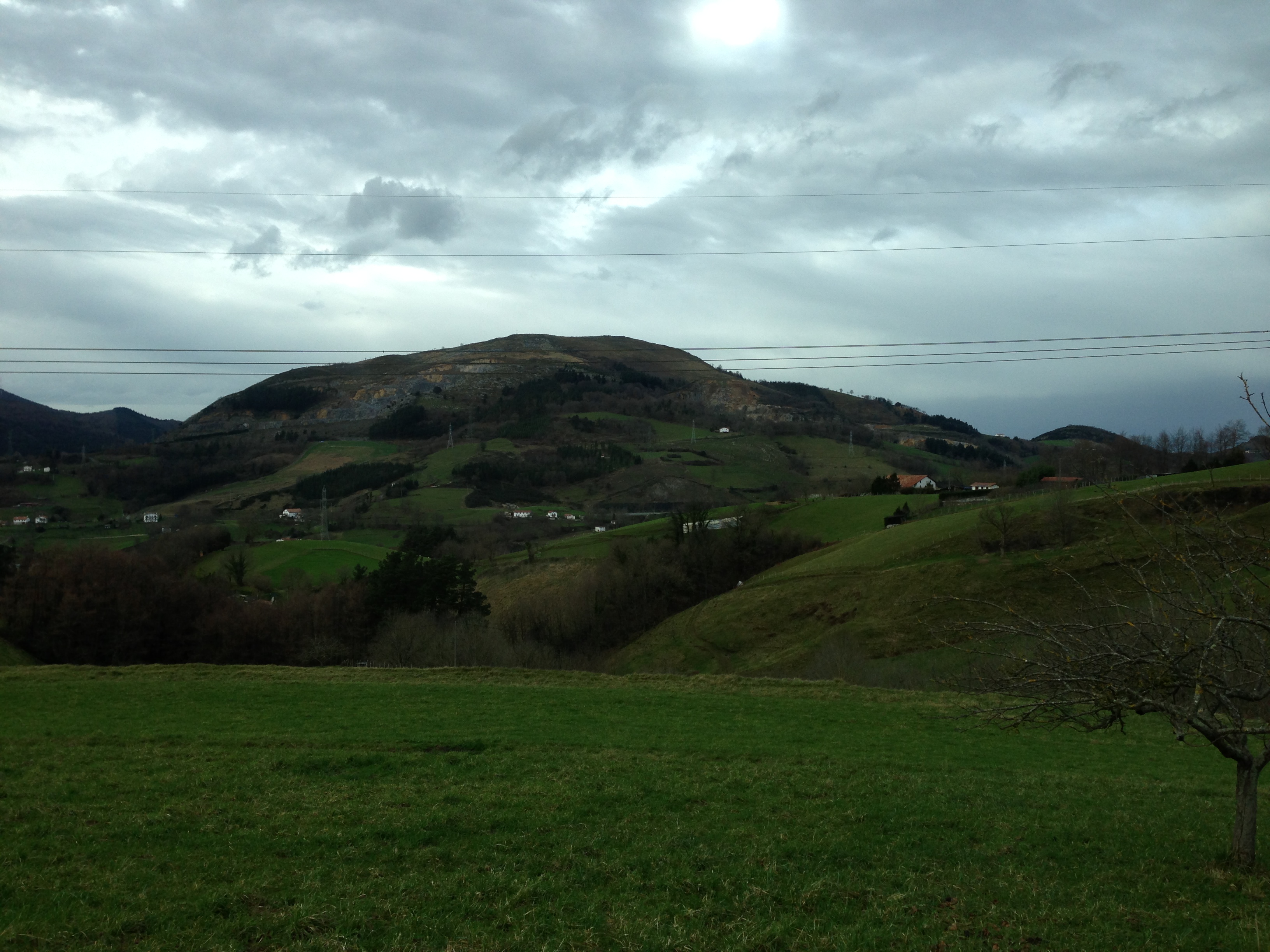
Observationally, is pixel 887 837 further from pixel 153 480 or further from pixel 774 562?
pixel 153 480

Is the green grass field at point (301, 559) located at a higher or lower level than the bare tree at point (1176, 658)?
lower

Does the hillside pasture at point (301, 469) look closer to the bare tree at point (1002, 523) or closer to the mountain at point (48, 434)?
the mountain at point (48, 434)

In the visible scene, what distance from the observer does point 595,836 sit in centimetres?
1054

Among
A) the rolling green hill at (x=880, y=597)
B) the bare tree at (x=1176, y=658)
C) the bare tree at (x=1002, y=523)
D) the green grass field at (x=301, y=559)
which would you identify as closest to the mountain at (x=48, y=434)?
the green grass field at (x=301, y=559)

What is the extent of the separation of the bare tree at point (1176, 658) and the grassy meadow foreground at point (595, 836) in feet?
5.53

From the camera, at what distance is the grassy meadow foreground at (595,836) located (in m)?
7.72

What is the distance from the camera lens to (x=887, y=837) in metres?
10.8

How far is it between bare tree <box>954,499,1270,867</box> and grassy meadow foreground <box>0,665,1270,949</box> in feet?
5.53

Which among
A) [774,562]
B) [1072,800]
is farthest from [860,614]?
[1072,800]

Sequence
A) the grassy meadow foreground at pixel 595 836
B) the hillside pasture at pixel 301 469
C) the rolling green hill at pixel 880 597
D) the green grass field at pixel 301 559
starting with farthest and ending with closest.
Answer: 1. the hillside pasture at pixel 301 469
2. the green grass field at pixel 301 559
3. the rolling green hill at pixel 880 597
4. the grassy meadow foreground at pixel 595 836

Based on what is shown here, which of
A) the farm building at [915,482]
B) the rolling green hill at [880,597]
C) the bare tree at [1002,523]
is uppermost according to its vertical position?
the farm building at [915,482]

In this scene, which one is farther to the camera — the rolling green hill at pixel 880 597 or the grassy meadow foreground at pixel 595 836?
the rolling green hill at pixel 880 597

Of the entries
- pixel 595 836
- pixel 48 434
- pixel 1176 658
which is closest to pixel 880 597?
pixel 595 836

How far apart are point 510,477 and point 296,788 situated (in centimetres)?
12245
